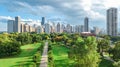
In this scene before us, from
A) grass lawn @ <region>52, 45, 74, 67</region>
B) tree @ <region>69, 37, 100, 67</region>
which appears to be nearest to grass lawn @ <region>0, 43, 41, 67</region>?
grass lawn @ <region>52, 45, 74, 67</region>

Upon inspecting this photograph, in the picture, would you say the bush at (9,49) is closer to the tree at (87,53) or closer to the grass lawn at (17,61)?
the grass lawn at (17,61)

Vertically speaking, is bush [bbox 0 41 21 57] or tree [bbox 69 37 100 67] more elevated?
tree [bbox 69 37 100 67]

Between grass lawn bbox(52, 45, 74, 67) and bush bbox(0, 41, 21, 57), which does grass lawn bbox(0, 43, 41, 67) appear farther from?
grass lawn bbox(52, 45, 74, 67)

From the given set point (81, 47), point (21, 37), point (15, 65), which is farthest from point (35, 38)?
point (81, 47)

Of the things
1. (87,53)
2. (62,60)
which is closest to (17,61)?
(62,60)

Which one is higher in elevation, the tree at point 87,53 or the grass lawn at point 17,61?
the tree at point 87,53

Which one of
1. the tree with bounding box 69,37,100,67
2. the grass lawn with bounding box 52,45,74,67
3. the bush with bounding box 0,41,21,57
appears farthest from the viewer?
the bush with bounding box 0,41,21,57

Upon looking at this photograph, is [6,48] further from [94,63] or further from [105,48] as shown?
[94,63]

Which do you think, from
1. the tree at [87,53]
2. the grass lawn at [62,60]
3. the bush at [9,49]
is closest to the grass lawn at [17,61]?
the bush at [9,49]

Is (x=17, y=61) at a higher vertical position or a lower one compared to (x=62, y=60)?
lower

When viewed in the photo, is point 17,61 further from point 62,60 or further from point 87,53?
point 87,53

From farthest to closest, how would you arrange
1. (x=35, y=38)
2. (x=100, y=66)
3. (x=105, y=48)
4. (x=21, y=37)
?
(x=35, y=38) < (x=21, y=37) < (x=105, y=48) < (x=100, y=66)
